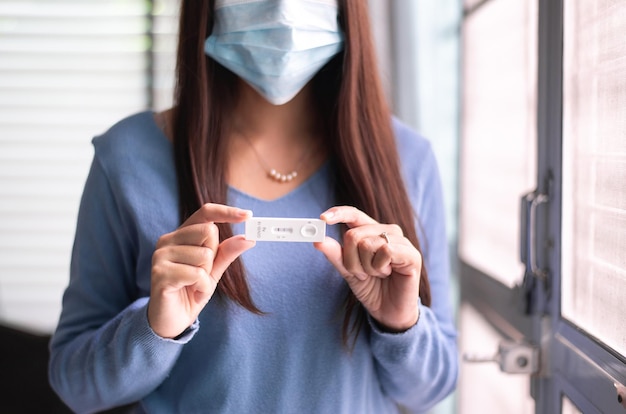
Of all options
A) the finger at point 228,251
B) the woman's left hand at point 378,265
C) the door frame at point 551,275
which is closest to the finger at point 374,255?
the woman's left hand at point 378,265

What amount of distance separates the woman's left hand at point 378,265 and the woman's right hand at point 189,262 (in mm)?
120

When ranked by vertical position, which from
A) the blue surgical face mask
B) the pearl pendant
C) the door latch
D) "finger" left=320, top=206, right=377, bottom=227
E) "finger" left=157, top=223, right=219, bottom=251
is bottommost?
the door latch

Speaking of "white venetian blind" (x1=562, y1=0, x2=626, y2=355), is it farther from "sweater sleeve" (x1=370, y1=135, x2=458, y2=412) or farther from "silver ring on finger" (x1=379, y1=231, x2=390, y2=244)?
"silver ring on finger" (x1=379, y1=231, x2=390, y2=244)

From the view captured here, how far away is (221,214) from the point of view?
2.93ft

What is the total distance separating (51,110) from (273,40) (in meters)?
1.37

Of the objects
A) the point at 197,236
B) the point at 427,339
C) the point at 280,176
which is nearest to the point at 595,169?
the point at 427,339

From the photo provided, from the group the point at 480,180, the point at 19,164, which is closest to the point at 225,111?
the point at 480,180

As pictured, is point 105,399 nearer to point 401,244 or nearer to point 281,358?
point 281,358

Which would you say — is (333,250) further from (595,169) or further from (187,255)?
(595,169)

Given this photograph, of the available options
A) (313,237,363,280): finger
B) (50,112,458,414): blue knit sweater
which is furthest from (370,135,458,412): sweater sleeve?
(313,237,363,280): finger

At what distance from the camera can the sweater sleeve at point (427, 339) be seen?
1.07 m

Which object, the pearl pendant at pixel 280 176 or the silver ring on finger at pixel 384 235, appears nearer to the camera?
the silver ring on finger at pixel 384 235

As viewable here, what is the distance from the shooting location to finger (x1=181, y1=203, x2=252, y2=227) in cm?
88

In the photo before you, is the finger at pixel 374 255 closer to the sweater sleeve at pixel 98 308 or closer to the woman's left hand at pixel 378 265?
the woman's left hand at pixel 378 265
